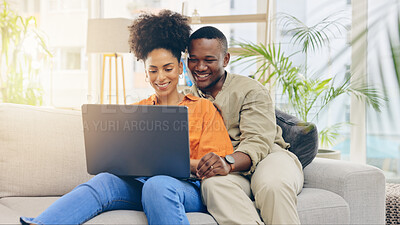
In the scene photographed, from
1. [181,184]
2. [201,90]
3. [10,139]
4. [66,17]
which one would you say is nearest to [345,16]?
[201,90]

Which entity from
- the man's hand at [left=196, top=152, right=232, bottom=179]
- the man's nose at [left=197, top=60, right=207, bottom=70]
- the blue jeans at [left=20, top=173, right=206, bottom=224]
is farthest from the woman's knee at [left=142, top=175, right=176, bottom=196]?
the man's nose at [left=197, top=60, right=207, bottom=70]

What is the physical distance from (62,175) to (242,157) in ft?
2.39

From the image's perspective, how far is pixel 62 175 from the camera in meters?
1.58

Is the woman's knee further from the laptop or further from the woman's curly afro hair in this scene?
the woman's curly afro hair

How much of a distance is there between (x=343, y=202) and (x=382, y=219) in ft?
0.61

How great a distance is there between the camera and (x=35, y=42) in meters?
3.24

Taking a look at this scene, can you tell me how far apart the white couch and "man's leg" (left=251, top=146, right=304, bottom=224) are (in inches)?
4.3

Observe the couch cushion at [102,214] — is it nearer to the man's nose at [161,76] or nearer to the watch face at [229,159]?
the watch face at [229,159]

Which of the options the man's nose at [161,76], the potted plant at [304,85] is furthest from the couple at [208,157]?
the potted plant at [304,85]

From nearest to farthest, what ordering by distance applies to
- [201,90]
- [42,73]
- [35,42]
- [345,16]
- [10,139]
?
[10,139]
[201,90]
[345,16]
[35,42]
[42,73]

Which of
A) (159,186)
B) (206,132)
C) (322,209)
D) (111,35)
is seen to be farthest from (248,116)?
(111,35)

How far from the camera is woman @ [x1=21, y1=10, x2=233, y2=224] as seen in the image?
1119 mm

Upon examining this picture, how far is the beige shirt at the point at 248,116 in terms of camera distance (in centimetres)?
148

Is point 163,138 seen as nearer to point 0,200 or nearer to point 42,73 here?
point 0,200
